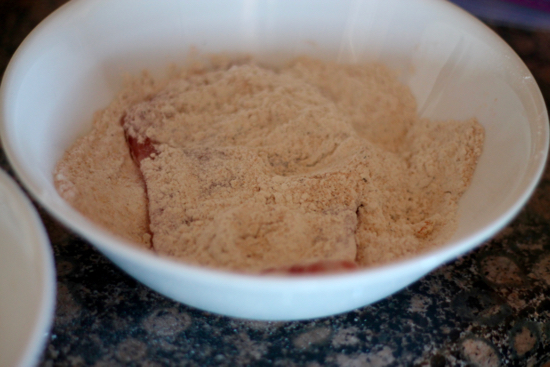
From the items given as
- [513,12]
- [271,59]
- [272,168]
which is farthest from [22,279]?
[513,12]

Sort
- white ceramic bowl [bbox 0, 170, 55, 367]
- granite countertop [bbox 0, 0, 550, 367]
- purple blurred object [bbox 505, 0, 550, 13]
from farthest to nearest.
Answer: purple blurred object [bbox 505, 0, 550, 13] < granite countertop [bbox 0, 0, 550, 367] < white ceramic bowl [bbox 0, 170, 55, 367]

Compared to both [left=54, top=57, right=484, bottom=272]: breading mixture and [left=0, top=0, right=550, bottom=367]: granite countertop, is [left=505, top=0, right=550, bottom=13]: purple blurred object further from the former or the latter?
[left=0, top=0, right=550, bottom=367]: granite countertop

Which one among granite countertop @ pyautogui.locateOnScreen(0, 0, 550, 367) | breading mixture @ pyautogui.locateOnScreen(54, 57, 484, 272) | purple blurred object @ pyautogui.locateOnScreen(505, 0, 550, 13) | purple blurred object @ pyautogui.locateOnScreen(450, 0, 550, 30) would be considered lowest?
granite countertop @ pyautogui.locateOnScreen(0, 0, 550, 367)

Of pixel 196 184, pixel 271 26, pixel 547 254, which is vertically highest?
pixel 271 26

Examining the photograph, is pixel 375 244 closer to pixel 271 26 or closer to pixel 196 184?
pixel 196 184

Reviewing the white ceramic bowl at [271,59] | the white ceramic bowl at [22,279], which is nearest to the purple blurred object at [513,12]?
the white ceramic bowl at [271,59]

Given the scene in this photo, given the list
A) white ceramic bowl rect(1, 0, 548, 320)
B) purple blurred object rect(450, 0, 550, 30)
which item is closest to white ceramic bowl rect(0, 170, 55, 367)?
white ceramic bowl rect(1, 0, 548, 320)

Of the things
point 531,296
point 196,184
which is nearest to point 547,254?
point 531,296
